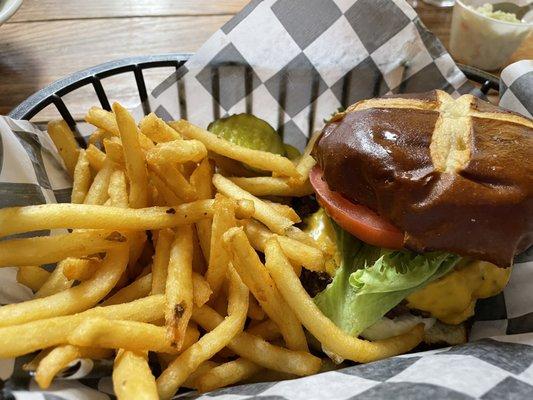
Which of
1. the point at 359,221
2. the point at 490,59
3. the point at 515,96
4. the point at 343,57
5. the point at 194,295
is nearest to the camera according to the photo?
the point at 194,295

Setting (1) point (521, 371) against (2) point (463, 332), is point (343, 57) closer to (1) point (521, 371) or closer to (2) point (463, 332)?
(2) point (463, 332)

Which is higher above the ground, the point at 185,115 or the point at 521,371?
the point at 185,115

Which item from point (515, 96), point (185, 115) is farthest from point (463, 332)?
point (185, 115)

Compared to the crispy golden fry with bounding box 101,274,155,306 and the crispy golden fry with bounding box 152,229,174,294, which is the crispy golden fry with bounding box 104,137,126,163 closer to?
the crispy golden fry with bounding box 152,229,174,294

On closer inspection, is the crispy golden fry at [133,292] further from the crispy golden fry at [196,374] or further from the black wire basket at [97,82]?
the black wire basket at [97,82]

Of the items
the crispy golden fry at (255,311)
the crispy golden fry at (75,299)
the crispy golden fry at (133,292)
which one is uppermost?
the crispy golden fry at (75,299)

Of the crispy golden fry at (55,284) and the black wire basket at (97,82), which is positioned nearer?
the crispy golden fry at (55,284)

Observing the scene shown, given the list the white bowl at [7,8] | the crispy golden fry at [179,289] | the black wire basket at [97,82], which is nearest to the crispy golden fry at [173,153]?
the crispy golden fry at [179,289]
